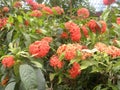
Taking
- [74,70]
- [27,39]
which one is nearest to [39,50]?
[74,70]

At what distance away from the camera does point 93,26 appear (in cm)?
244

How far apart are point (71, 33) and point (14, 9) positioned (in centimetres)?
135

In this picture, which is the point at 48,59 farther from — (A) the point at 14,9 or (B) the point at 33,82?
(A) the point at 14,9

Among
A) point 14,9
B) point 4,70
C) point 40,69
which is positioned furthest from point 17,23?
point 14,9

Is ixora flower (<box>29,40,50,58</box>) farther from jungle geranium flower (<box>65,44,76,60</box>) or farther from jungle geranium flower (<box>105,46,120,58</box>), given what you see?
jungle geranium flower (<box>105,46,120,58</box>)

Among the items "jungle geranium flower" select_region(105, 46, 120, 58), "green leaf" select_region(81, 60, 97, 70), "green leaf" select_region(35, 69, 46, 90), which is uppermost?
"jungle geranium flower" select_region(105, 46, 120, 58)

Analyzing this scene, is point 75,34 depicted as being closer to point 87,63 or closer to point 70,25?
point 70,25

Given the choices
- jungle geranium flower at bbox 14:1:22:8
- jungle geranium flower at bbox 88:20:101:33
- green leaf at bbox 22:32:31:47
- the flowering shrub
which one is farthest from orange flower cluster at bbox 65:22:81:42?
jungle geranium flower at bbox 14:1:22:8

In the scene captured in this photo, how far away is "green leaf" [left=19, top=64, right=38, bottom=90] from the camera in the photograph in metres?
1.92

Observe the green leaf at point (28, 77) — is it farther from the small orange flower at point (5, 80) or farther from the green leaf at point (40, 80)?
the small orange flower at point (5, 80)

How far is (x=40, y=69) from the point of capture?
6.70ft

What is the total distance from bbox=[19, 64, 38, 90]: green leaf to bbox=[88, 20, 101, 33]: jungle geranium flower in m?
0.67

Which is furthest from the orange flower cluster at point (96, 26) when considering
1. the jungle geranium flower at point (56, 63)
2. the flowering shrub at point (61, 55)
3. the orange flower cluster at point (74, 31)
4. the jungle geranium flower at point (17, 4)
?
the jungle geranium flower at point (17, 4)

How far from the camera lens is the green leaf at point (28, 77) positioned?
1925mm
